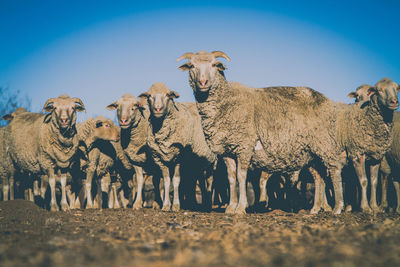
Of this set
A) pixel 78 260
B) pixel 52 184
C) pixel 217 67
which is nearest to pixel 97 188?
pixel 52 184

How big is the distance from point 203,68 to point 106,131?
4.66m

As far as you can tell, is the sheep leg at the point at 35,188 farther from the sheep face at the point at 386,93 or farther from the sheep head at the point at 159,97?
the sheep face at the point at 386,93

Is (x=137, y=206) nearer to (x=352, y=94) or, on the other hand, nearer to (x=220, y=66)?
(x=220, y=66)

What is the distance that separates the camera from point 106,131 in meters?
11.0

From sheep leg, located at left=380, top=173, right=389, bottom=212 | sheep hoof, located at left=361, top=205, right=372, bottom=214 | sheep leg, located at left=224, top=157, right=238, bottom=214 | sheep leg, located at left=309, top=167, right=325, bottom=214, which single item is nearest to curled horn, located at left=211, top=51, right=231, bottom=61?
sheep leg, located at left=224, top=157, right=238, bottom=214

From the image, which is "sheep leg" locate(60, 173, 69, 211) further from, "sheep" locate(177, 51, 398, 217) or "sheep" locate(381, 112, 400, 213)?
"sheep" locate(381, 112, 400, 213)

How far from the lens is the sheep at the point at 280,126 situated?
773 centimetres

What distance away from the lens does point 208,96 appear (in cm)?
782

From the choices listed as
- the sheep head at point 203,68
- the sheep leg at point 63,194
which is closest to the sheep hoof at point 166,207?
the sheep leg at point 63,194

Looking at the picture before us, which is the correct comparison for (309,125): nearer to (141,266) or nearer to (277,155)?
(277,155)

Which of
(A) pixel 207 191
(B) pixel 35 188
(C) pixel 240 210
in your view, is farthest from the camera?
(B) pixel 35 188

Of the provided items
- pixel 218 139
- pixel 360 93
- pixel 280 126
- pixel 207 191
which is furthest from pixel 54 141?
pixel 360 93

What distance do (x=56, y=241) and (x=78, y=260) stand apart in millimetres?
1212

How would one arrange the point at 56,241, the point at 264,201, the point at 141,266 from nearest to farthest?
the point at 141,266 < the point at 56,241 < the point at 264,201
